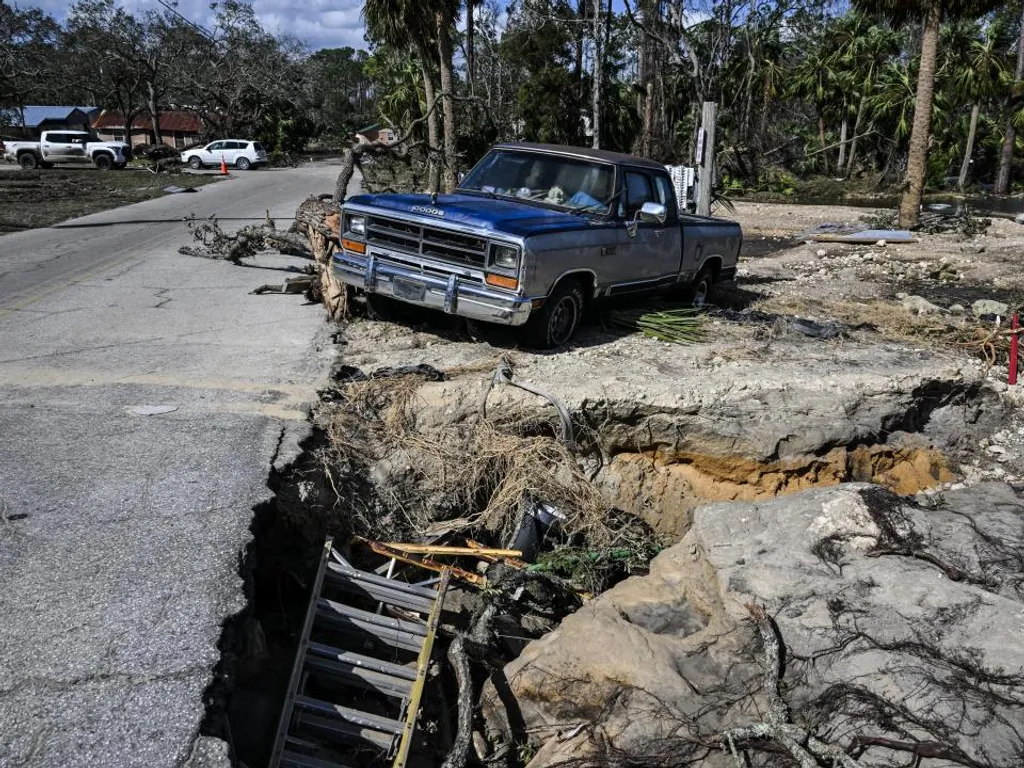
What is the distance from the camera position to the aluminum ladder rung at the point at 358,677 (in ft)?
14.5

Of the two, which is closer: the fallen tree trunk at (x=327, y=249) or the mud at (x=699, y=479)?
the mud at (x=699, y=479)

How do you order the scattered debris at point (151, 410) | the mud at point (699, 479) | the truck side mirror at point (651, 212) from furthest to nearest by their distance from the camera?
the truck side mirror at point (651, 212) < the mud at point (699, 479) < the scattered debris at point (151, 410)

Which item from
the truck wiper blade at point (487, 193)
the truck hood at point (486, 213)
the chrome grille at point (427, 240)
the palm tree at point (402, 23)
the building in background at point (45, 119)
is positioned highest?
the palm tree at point (402, 23)

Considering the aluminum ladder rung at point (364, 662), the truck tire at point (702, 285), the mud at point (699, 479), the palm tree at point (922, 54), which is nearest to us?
the aluminum ladder rung at point (364, 662)

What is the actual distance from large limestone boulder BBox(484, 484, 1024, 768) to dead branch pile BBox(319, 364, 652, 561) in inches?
38.1

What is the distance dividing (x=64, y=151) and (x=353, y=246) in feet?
103

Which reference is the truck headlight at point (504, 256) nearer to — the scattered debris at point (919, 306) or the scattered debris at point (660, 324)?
the scattered debris at point (660, 324)

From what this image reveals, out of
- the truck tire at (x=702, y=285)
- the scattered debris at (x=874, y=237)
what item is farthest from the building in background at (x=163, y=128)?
the truck tire at (x=702, y=285)

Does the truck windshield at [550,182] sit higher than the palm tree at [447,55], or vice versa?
the palm tree at [447,55]

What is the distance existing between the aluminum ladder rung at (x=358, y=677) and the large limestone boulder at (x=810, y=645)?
52 centimetres

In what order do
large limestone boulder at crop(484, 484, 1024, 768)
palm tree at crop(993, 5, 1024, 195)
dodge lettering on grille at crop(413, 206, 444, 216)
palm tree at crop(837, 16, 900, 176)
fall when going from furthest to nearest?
palm tree at crop(837, 16, 900, 176)
palm tree at crop(993, 5, 1024, 195)
dodge lettering on grille at crop(413, 206, 444, 216)
large limestone boulder at crop(484, 484, 1024, 768)

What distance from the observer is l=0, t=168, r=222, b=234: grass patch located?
17.3 meters

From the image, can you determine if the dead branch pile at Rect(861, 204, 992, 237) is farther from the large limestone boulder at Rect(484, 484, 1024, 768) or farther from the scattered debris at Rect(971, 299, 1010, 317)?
the large limestone boulder at Rect(484, 484, 1024, 768)

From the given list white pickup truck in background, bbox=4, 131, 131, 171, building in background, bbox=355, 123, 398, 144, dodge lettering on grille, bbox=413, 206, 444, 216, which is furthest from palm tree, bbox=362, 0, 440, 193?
white pickup truck in background, bbox=4, 131, 131, 171
